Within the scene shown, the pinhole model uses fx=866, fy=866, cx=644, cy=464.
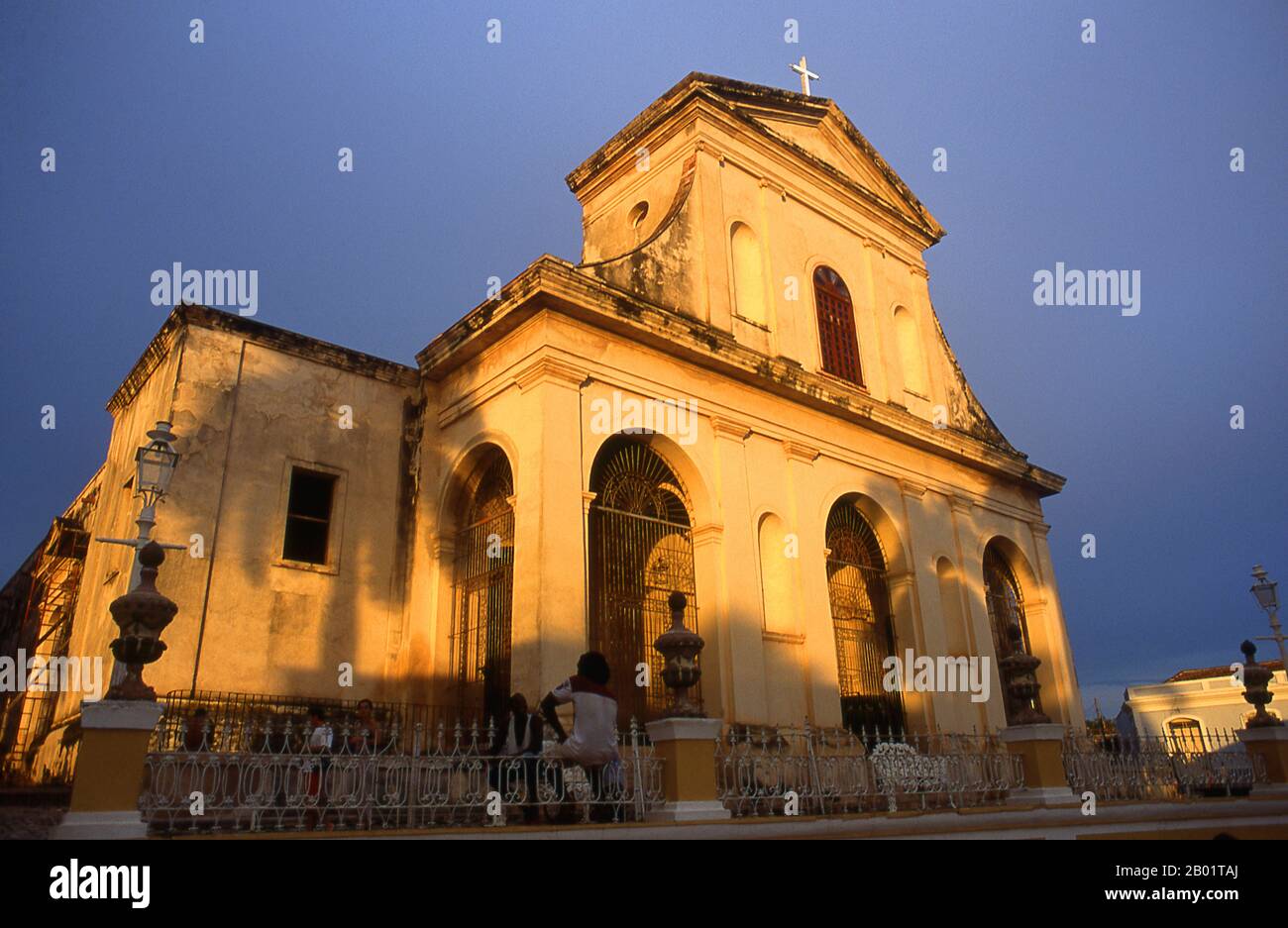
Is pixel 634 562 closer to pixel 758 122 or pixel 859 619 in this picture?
pixel 859 619

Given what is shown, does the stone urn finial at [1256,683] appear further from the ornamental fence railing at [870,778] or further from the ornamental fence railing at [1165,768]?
the ornamental fence railing at [870,778]

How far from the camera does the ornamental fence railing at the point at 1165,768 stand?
10.6 m

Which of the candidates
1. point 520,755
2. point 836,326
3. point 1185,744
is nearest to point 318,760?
point 520,755

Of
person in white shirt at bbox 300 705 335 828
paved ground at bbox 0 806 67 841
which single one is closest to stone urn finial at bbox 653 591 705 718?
person in white shirt at bbox 300 705 335 828

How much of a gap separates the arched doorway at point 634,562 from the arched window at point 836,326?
4917 millimetres

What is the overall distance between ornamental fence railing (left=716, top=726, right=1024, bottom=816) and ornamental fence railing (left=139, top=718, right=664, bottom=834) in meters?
1.32

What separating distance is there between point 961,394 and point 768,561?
8.23m

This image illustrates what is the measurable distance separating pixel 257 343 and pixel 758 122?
981 centimetres

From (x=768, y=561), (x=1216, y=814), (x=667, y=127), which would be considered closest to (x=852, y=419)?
(x=768, y=561)

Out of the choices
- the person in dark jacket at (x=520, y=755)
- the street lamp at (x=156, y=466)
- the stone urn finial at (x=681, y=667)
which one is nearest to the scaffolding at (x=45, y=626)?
the street lamp at (x=156, y=466)

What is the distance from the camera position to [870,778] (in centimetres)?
966

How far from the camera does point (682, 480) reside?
42.7 ft

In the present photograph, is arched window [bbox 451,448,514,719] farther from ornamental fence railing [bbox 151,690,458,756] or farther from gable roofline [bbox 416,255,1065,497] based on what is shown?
gable roofline [bbox 416,255,1065,497]

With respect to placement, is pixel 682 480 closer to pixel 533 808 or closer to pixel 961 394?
pixel 533 808
